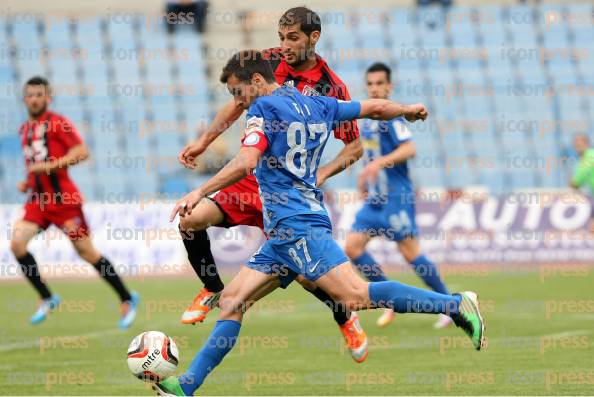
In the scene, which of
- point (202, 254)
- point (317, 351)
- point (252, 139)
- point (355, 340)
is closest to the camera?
point (252, 139)

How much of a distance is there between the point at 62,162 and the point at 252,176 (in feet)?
13.1

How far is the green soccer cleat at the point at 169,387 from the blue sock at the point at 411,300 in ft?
4.42

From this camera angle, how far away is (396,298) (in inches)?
276

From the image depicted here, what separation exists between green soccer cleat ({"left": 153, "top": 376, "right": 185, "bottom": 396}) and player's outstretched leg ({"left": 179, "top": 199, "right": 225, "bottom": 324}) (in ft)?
4.75

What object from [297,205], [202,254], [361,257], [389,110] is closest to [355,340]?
[202,254]

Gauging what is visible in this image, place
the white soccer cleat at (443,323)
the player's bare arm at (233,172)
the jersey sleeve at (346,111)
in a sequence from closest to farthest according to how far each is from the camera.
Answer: the player's bare arm at (233,172) < the jersey sleeve at (346,111) < the white soccer cleat at (443,323)

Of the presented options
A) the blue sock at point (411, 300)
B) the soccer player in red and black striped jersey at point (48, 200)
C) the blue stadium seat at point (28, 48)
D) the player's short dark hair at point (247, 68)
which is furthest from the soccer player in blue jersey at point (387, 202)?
the blue stadium seat at point (28, 48)

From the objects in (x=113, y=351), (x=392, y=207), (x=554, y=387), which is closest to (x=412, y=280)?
(x=392, y=207)

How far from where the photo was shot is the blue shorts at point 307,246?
690cm

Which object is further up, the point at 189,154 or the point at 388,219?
the point at 189,154

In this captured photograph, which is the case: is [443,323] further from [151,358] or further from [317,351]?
[151,358]

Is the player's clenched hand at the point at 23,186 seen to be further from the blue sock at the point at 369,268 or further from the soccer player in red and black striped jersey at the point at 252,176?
the soccer player in red and black striped jersey at the point at 252,176

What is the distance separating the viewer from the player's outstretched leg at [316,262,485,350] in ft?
22.5

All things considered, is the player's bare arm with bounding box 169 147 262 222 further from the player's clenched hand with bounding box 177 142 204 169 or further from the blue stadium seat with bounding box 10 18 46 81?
the blue stadium seat with bounding box 10 18 46 81
